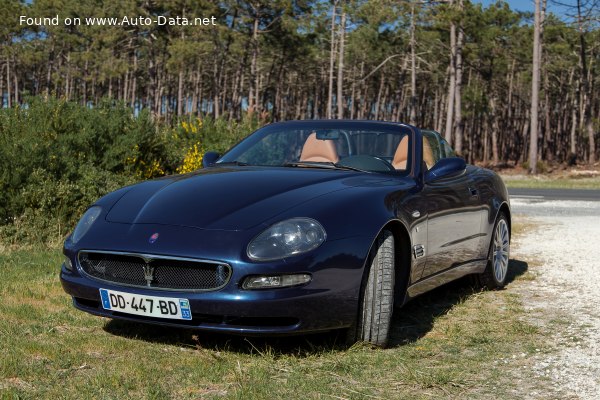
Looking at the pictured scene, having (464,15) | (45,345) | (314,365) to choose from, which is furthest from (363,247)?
(464,15)

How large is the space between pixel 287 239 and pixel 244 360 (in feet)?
2.35

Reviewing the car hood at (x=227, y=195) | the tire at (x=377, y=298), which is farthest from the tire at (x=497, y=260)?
the tire at (x=377, y=298)

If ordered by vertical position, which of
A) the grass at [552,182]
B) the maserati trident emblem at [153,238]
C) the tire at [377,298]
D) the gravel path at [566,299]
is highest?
the maserati trident emblem at [153,238]

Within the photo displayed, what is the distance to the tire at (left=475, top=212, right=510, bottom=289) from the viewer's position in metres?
6.52

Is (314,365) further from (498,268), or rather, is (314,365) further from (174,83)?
(174,83)

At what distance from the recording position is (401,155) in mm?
5367

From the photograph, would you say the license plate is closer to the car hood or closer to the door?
the car hood

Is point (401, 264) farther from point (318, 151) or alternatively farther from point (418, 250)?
point (318, 151)

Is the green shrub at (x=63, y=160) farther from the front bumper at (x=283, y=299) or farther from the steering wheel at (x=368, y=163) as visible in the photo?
the front bumper at (x=283, y=299)

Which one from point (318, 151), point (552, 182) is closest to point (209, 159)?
point (318, 151)

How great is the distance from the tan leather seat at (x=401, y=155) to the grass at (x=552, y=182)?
23200mm

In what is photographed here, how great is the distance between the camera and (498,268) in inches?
265

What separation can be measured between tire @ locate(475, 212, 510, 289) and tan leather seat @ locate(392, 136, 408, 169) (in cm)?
156

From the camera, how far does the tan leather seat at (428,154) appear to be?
5.69 m
